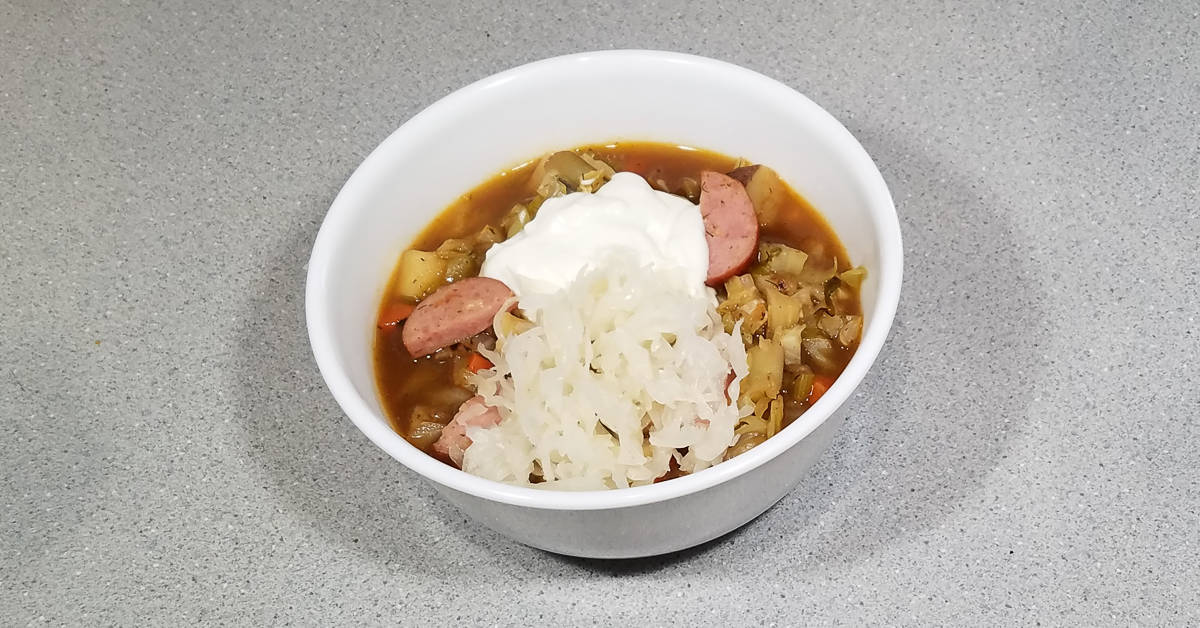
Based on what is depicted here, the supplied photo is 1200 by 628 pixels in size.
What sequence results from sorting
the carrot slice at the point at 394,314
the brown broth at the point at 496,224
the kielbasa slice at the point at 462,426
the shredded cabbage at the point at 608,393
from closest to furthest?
the shredded cabbage at the point at 608,393 < the kielbasa slice at the point at 462,426 < the brown broth at the point at 496,224 < the carrot slice at the point at 394,314

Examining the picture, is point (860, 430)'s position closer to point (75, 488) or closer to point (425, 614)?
point (425, 614)

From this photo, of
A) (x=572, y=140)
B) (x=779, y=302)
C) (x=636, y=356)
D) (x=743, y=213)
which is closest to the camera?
(x=636, y=356)

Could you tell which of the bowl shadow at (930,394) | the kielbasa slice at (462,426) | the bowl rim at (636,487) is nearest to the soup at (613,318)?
the kielbasa slice at (462,426)

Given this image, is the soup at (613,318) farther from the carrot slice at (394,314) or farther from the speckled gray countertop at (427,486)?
the speckled gray countertop at (427,486)

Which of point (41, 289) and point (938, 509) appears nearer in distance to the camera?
point (938, 509)

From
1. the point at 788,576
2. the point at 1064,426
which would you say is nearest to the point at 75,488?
the point at 788,576

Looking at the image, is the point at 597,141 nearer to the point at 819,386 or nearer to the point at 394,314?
the point at 394,314
